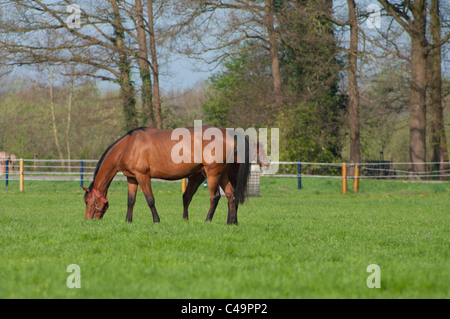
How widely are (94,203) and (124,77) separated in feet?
65.9

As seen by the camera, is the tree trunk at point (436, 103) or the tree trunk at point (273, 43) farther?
the tree trunk at point (273, 43)

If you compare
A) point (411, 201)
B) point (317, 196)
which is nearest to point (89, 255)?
point (411, 201)

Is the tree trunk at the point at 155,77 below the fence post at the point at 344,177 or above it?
above

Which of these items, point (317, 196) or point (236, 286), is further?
point (317, 196)

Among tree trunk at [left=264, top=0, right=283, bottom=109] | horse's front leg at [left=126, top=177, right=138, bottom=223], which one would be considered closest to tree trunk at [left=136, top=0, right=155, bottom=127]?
tree trunk at [left=264, top=0, right=283, bottom=109]

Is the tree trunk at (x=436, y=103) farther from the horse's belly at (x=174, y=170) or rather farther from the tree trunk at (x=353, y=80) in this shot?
the horse's belly at (x=174, y=170)

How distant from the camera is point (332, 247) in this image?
23.6ft

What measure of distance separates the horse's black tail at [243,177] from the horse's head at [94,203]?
7.98ft

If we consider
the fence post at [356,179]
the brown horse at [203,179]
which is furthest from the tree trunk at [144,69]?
the brown horse at [203,179]

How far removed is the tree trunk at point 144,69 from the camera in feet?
91.8

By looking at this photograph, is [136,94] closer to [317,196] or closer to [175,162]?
[317,196]

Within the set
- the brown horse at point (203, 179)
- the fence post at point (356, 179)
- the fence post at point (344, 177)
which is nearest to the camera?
the brown horse at point (203, 179)

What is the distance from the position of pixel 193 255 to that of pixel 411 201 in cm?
1389
